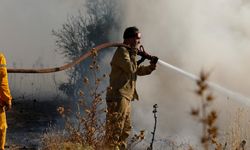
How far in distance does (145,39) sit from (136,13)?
4.39 ft

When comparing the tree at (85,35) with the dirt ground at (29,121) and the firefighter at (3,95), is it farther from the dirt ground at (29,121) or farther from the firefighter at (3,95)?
the firefighter at (3,95)

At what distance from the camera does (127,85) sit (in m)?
5.71

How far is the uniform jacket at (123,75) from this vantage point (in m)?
5.59

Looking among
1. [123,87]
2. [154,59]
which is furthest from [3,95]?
[154,59]

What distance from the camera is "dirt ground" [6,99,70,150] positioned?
477 inches

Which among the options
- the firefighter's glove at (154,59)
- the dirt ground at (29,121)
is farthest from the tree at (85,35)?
the firefighter's glove at (154,59)

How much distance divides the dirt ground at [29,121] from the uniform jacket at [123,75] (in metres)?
5.17

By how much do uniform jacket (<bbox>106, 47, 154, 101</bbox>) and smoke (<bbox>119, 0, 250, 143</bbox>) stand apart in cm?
777

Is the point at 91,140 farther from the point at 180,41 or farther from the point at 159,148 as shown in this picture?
the point at 180,41

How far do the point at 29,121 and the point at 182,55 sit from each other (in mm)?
5835

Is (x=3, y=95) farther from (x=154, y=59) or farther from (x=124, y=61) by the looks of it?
(x=154, y=59)

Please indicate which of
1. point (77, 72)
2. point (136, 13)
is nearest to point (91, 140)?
point (136, 13)

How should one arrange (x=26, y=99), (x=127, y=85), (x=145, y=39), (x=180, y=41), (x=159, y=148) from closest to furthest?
(x=127, y=85) < (x=159, y=148) < (x=180, y=41) < (x=145, y=39) < (x=26, y=99)

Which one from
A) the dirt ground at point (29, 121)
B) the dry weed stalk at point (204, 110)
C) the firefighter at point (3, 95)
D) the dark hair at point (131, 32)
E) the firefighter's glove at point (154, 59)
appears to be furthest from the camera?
the dirt ground at point (29, 121)
